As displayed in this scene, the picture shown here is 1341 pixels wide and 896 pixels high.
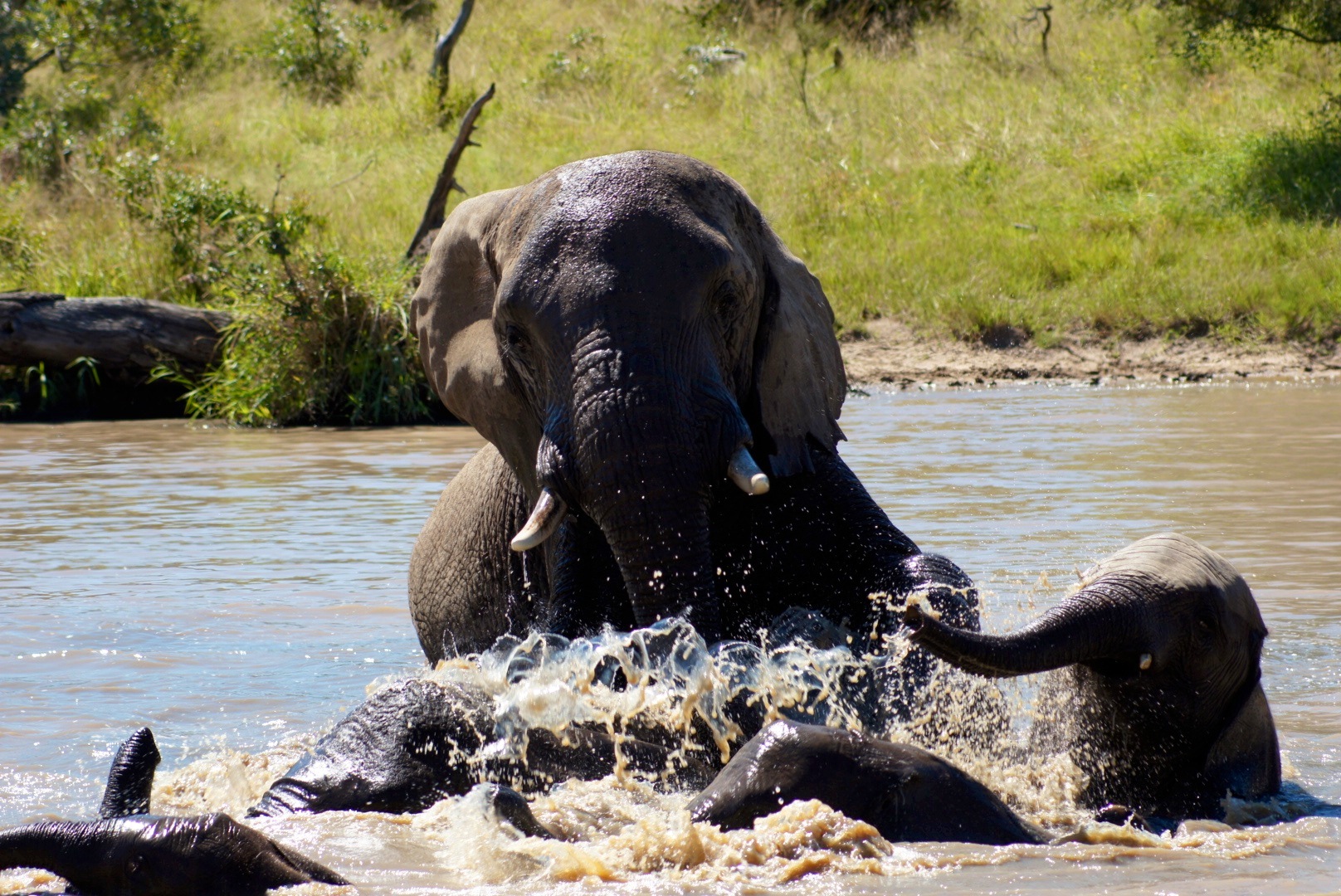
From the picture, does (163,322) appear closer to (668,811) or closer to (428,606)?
(428,606)

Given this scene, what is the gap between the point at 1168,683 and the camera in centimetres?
388

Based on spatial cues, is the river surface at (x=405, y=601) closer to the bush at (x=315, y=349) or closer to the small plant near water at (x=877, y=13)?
the bush at (x=315, y=349)

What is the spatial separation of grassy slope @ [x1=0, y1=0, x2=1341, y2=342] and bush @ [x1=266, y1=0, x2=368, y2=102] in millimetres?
625

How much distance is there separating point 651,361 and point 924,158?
17.7 metres

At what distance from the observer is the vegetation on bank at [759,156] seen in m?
16.2

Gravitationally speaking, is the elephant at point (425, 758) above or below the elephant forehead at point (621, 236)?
below

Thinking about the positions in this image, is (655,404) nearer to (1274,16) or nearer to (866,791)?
(866,791)

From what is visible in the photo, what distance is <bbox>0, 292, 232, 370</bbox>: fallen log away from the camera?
15328 millimetres

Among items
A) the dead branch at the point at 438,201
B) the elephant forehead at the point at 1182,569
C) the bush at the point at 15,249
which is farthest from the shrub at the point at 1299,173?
the elephant forehead at the point at 1182,569

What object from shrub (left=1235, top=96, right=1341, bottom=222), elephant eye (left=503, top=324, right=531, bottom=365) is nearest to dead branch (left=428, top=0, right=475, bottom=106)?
shrub (left=1235, top=96, right=1341, bottom=222)

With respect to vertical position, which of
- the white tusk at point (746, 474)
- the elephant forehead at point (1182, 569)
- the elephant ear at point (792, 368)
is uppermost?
the elephant ear at point (792, 368)

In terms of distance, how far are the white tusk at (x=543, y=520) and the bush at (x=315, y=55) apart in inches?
1065

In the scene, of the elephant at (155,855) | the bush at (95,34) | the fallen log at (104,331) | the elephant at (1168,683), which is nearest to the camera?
the elephant at (155,855)

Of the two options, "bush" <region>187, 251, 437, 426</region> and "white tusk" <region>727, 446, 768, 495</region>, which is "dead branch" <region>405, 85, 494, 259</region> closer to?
"bush" <region>187, 251, 437, 426</region>
